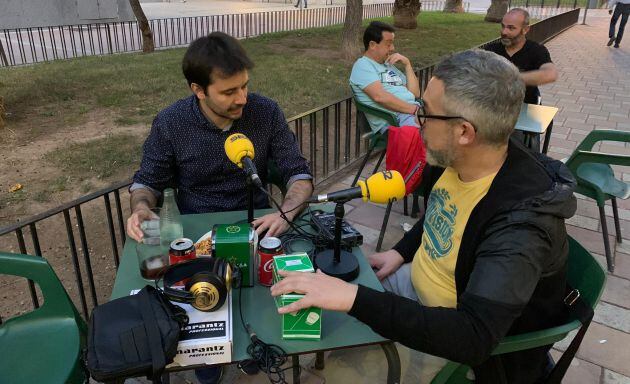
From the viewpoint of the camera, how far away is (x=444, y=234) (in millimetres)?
1856

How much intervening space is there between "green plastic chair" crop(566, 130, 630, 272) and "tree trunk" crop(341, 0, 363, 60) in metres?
8.78

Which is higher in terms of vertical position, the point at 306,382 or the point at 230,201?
the point at 230,201

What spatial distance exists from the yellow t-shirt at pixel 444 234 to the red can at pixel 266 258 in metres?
0.63

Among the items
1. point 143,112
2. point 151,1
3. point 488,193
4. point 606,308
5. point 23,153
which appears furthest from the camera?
point 151,1

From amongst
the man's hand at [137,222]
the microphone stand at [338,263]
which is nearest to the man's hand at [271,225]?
the microphone stand at [338,263]

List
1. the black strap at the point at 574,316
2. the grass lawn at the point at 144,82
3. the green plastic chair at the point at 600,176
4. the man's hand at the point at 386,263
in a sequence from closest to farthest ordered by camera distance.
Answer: the black strap at the point at 574,316 < the man's hand at the point at 386,263 < the green plastic chair at the point at 600,176 < the grass lawn at the point at 144,82

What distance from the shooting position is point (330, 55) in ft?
41.3

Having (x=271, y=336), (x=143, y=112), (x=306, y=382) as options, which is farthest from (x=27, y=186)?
(x=271, y=336)

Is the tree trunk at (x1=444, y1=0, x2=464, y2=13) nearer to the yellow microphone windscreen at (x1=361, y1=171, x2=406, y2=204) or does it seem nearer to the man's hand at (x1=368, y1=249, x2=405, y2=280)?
the man's hand at (x1=368, y1=249, x2=405, y2=280)

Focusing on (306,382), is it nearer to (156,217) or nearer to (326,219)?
(326,219)

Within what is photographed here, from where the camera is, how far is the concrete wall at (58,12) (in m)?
19.0

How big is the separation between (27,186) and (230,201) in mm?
3813

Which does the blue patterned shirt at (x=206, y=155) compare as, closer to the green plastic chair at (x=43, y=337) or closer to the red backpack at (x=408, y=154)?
the green plastic chair at (x=43, y=337)

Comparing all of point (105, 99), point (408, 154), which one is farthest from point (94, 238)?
point (105, 99)
